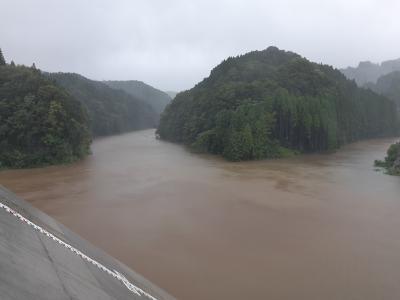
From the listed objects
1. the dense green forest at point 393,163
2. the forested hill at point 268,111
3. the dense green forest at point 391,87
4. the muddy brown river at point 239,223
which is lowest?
the muddy brown river at point 239,223

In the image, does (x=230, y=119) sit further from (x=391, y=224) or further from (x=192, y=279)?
(x=192, y=279)

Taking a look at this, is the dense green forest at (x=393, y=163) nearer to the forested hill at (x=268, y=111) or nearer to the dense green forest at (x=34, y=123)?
the forested hill at (x=268, y=111)

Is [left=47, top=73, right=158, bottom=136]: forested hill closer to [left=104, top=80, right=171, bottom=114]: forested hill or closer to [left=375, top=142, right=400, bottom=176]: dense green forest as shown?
[left=104, top=80, right=171, bottom=114]: forested hill

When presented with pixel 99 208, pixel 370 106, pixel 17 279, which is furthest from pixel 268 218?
pixel 370 106

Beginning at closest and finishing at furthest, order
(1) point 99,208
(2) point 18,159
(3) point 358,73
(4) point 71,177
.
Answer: (1) point 99,208, (4) point 71,177, (2) point 18,159, (3) point 358,73

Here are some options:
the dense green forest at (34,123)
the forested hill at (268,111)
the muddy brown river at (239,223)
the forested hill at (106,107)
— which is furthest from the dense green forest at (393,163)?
the forested hill at (106,107)

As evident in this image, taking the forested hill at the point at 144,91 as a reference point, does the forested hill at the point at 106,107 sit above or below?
below

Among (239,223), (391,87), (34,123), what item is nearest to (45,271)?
(239,223)

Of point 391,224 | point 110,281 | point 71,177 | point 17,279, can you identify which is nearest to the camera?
point 17,279
